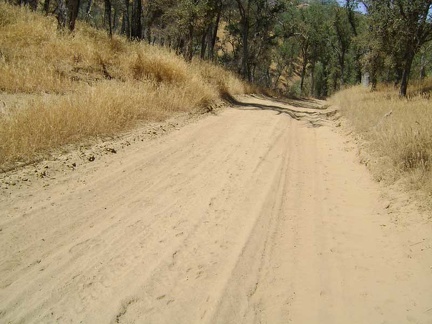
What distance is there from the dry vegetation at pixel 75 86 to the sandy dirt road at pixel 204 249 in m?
0.84

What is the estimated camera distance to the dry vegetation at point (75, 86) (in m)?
4.64

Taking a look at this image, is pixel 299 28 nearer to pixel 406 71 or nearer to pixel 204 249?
pixel 406 71

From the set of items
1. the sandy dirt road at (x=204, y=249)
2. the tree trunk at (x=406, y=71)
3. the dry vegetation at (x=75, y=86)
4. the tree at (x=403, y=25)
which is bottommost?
the sandy dirt road at (x=204, y=249)

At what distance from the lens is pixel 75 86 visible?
23.0 feet

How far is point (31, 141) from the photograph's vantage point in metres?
4.41

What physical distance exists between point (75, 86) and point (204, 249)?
17.9 ft

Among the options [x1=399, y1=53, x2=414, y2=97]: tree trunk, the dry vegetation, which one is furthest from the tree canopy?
the dry vegetation

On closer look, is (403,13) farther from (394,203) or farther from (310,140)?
(394,203)

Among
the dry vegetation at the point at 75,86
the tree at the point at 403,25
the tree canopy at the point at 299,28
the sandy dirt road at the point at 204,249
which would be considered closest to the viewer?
the sandy dirt road at the point at 204,249

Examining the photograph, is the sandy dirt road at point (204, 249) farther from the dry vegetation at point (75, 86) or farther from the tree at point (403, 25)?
the tree at point (403, 25)

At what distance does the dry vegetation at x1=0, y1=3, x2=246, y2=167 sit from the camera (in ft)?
15.2

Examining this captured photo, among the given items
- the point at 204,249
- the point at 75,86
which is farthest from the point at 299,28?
the point at 204,249

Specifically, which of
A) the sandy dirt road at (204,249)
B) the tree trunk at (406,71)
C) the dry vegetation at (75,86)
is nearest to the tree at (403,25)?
the tree trunk at (406,71)

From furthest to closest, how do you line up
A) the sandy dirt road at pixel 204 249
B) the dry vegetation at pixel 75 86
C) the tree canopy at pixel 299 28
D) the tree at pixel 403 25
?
the tree canopy at pixel 299 28 < the tree at pixel 403 25 < the dry vegetation at pixel 75 86 < the sandy dirt road at pixel 204 249
